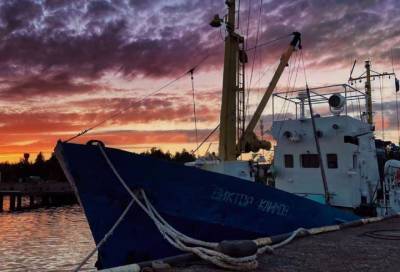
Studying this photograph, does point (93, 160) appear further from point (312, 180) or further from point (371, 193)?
point (371, 193)

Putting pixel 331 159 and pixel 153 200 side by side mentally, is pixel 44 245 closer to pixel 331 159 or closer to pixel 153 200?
pixel 331 159

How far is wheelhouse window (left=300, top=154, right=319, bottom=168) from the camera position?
15.4 metres

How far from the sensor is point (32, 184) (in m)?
74.9

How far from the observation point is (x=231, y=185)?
9.77 metres

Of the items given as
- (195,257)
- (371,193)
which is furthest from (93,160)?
(371,193)

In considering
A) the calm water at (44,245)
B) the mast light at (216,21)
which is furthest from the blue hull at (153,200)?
the calm water at (44,245)

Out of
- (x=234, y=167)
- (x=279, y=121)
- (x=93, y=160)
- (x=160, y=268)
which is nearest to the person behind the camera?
(x=160, y=268)

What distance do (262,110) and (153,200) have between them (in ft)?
37.2

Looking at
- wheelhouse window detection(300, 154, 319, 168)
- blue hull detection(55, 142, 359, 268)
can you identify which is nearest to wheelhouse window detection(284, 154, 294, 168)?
wheelhouse window detection(300, 154, 319, 168)

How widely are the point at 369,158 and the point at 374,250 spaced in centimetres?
761

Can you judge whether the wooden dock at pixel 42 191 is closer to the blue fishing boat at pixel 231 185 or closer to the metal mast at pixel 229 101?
the metal mast at pixel 229 101

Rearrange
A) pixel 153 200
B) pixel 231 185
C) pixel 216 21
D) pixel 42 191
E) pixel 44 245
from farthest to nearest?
pixel 42 191, pixel 44 245, pixel 216 21, pixel 231 185, pixel 153 200

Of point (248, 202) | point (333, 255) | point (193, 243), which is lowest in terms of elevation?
point (333, 255)

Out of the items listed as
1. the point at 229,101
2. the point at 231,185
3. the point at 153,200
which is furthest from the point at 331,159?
the point at 153,200
